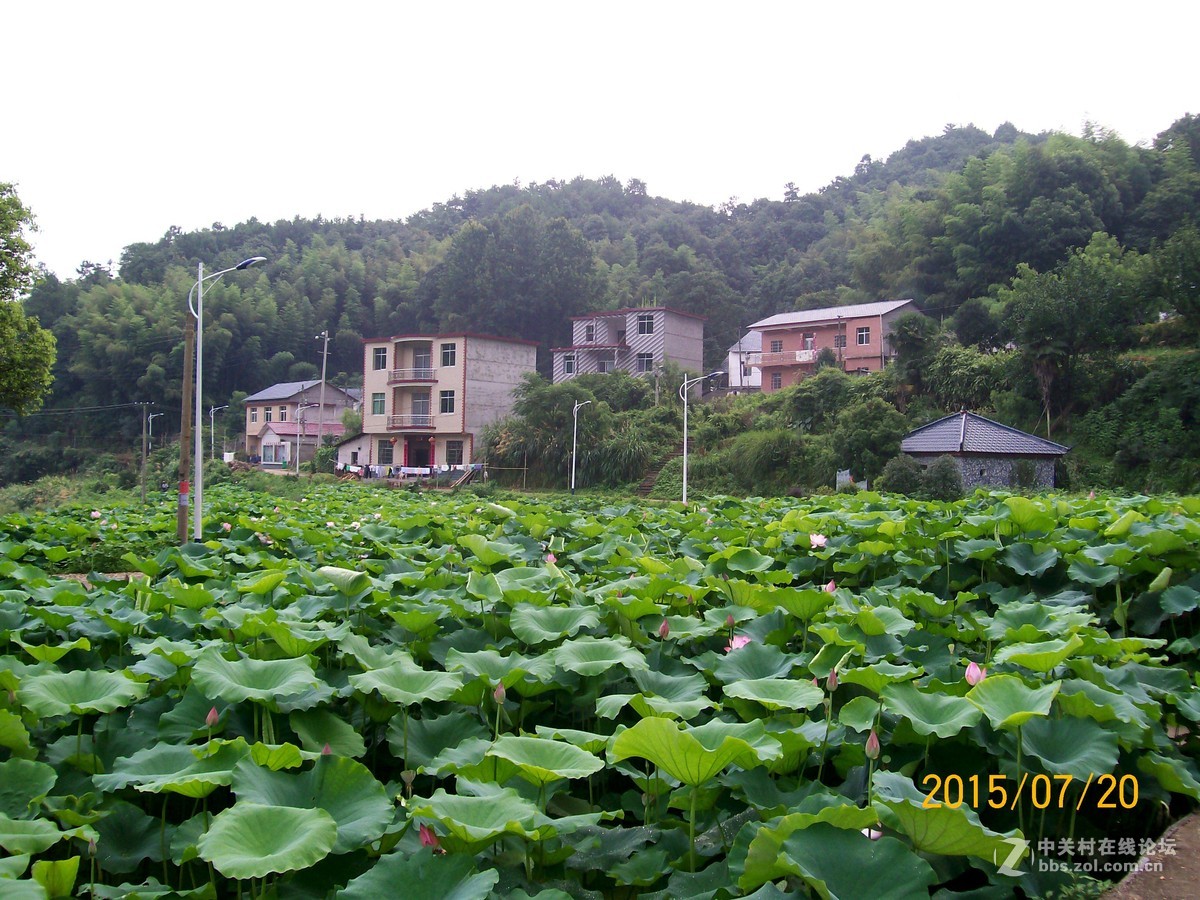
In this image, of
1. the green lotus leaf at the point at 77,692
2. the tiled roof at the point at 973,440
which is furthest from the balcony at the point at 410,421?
the green lotus leaf at the point at 77,692

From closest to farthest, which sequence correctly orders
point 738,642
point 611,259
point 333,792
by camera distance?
point 333,792, point 738,642, point 611,259

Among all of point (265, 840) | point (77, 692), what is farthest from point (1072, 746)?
point (77, 692)

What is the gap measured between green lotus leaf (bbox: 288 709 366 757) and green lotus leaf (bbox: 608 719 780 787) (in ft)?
2.84

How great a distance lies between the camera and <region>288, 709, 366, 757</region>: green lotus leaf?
2.46 m

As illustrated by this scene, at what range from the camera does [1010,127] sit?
67.6 m

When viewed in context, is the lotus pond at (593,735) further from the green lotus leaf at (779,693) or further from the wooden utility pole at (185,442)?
the wooden utility pole at (185,442)

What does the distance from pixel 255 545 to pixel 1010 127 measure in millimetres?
74301

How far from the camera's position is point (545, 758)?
83.2 inches

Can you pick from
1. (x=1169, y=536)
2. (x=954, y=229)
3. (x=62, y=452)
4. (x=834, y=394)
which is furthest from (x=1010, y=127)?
(x=1169, y=536)

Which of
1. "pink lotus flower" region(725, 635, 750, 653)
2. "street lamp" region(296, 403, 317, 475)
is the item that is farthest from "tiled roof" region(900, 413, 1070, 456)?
"street lamp" region(296, 403, 317, 475)

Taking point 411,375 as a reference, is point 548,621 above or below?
below

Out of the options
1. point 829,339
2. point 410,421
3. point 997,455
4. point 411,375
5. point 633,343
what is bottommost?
point 997,455

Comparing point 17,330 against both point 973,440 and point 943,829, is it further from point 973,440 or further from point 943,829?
point 973,440

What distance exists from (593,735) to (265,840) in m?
0.83
